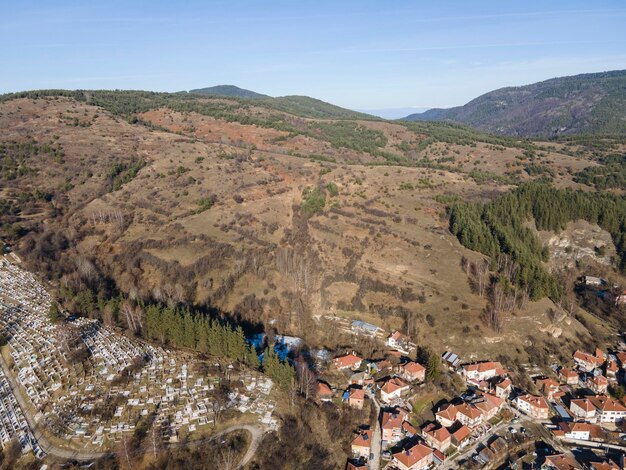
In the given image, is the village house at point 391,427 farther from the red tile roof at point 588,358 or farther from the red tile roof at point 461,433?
the red tile roof at point 588,358

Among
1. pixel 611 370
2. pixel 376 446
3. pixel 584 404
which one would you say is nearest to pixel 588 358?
pixel 611 370

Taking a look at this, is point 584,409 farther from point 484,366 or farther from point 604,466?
point 484,366

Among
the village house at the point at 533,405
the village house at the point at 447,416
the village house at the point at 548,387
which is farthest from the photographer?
the village house at the point at 548,387

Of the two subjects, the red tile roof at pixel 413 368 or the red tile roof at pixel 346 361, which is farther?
the red tile roof at pixel 346 361

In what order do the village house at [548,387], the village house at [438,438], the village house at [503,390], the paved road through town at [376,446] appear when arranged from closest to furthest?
1. the paved road through town at [376,446]
2. the village house at [438,438]
3. the village house at [503,390]
4. the village house at [548,387]

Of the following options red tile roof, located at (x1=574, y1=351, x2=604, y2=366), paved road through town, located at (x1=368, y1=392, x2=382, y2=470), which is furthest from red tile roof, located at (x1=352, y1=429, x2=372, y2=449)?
red tile roof, located at (x1=574, y1=351, x2=604, y2=366)

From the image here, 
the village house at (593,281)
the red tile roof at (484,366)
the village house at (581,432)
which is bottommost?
the village house at (581,432)

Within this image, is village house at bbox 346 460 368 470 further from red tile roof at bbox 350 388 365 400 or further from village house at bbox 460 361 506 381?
village house at bbox 460 361 506 381

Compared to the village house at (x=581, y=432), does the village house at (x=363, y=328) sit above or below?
above

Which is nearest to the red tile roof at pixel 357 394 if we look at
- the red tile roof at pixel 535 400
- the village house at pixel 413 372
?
the village house at pixel 413 372
